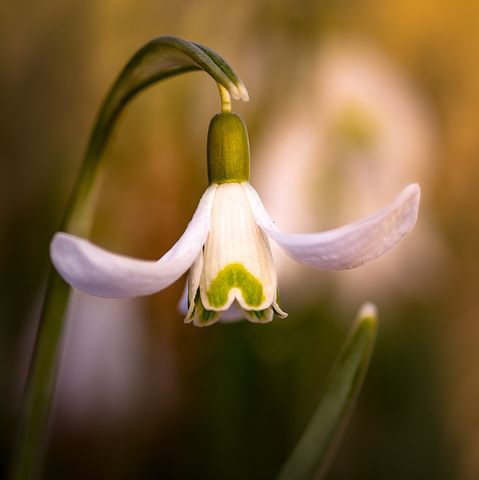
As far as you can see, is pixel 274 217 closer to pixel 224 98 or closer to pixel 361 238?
pixel 224 98

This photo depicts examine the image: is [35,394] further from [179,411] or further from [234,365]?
[179,411]

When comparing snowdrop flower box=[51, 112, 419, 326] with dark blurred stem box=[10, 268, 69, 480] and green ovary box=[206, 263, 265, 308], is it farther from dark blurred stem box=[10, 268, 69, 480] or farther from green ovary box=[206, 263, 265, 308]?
dark blurred stem box=[10, 268, 69, 480]

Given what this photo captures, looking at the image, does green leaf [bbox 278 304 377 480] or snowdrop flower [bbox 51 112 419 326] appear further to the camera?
green leaf [bbox 278 304 377 480]

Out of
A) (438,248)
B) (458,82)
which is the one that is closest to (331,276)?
(438,248)

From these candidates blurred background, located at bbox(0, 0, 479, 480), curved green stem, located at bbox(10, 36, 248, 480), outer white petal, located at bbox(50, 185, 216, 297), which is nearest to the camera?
outer white petal, located at bbox(50, 185, 216, 297)

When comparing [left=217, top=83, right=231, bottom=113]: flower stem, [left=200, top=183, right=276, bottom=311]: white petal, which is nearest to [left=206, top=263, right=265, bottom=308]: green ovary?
[left=200, top=183, right=276, bottom=311]: white petal

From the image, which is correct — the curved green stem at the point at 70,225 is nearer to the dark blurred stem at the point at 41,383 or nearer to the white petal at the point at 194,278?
the dark blurred stem at the point at 41,383
